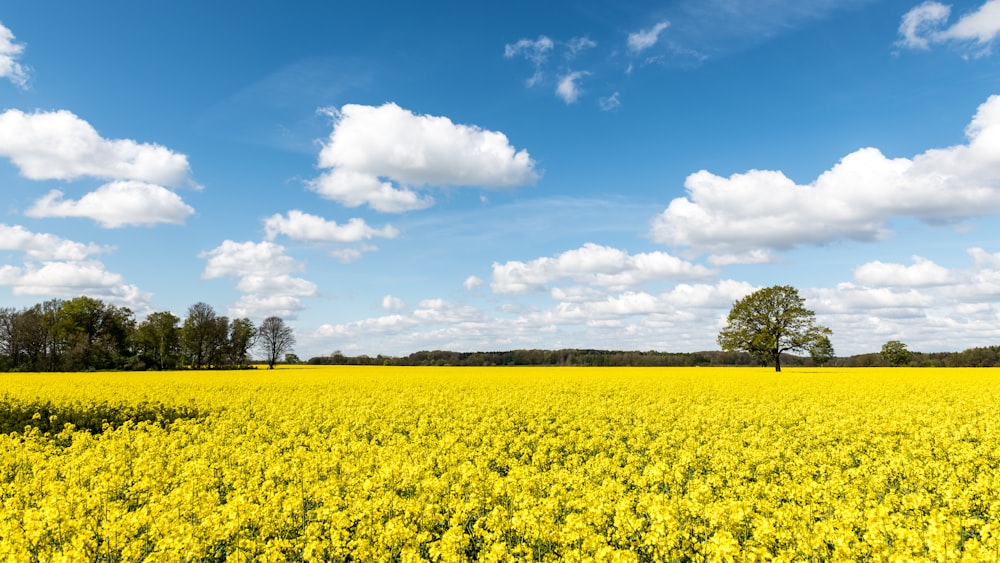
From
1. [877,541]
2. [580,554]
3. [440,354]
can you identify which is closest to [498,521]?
[580,554]

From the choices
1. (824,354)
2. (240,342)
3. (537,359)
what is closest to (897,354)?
(824,354)

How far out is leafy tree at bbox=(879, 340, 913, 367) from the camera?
100062 millimetres

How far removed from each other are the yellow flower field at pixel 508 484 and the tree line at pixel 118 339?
62801 mm

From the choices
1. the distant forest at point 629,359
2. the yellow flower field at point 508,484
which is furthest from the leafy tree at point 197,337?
the yellow flower field at point 508,484

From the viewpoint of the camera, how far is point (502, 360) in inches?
4257

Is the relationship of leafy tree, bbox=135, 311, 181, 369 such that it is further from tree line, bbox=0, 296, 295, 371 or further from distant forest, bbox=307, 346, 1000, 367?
distant forest, bbox=307, 346, 1000, 367

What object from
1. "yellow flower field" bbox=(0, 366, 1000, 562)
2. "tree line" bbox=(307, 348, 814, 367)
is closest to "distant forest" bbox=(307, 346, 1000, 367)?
"tree line" bbox=(307, 348, 814, 367)

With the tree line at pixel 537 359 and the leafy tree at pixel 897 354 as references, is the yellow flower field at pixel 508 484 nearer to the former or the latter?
the tree line at pixel 537 359

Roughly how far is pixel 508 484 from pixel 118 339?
93590mm

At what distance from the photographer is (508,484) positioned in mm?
9906

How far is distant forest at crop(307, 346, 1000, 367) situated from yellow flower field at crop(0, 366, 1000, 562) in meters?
77.8

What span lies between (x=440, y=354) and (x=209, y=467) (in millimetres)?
105319

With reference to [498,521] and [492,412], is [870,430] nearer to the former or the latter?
[492,412]

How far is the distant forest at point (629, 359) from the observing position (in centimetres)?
9788
